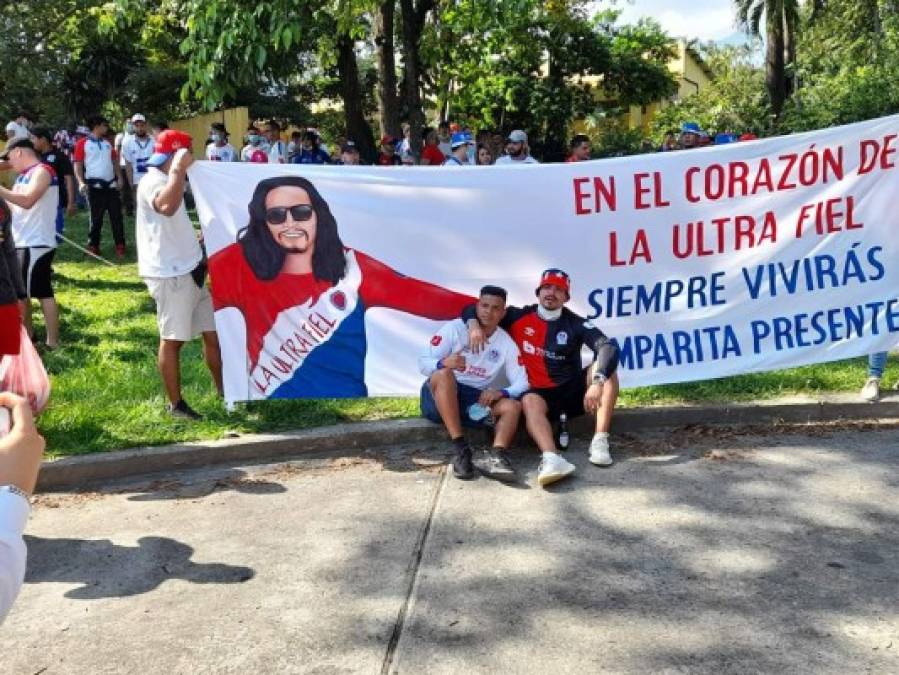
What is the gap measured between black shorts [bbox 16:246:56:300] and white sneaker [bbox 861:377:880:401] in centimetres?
604

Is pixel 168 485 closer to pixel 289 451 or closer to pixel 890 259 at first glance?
pixel 289 451

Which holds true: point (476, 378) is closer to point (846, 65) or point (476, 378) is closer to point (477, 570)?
point (477, 570)

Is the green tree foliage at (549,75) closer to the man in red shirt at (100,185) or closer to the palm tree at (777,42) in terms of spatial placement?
the palm tree at (777,42)

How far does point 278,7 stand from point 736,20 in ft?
73.7

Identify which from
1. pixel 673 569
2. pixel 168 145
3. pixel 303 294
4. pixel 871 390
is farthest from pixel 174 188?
pixel 871 390

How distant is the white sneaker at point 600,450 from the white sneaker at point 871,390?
194cm

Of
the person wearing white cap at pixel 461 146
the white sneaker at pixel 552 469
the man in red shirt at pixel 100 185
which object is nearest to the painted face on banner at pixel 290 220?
the white sneaker at pixel 552 469

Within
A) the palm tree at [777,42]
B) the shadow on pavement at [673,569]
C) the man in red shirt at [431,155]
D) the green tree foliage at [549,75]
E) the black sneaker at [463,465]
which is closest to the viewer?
the shadow on pavement at [673,569]

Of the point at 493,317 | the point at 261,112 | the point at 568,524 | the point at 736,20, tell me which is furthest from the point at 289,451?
the point at 261,112

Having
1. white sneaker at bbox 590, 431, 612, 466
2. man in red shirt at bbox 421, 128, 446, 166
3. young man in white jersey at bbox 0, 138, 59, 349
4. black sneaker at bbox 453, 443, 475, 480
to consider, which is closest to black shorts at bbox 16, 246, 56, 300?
young man in white jersey at bbox 0, 138, 59, 349

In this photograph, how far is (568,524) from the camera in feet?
14.5

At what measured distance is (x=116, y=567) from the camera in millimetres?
4086

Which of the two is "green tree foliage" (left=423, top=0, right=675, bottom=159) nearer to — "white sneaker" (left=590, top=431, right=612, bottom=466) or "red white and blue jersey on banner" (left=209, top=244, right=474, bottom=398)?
"red white and blue jersey on banner" (left=209, top=244, right=474, bottom=398)

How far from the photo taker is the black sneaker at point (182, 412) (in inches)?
231
